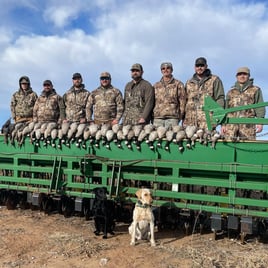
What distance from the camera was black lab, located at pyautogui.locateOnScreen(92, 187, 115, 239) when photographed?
6730mm

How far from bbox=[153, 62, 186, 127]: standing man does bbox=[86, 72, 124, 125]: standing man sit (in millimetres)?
1124

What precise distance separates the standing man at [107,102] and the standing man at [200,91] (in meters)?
1.72

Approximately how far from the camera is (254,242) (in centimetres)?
637

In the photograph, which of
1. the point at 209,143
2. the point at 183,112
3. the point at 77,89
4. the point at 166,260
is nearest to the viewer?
the point at 166,260

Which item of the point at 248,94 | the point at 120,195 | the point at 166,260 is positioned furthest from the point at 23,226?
the point at 248,94

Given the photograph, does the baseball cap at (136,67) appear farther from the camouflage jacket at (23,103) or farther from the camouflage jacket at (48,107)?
the camouflage jacket at (23,103)

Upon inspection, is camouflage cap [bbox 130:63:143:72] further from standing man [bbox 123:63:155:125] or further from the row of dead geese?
the row of dead geese

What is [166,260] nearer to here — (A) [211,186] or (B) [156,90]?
(A) [211,186]

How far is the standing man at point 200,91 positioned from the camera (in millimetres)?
7637

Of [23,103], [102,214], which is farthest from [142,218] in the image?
[23,103]

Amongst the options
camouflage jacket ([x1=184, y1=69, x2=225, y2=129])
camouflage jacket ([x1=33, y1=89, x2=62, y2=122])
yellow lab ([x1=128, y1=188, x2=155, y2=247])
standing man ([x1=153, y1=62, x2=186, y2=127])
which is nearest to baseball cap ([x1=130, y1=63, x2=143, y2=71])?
standing man ([x1=153, y1=62, x2=186, y2=127])

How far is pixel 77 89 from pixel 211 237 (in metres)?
4.89

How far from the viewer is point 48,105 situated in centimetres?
1001

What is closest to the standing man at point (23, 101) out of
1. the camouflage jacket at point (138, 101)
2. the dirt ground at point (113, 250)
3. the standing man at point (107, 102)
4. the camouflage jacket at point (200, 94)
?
the standing man at point (107, 102)
